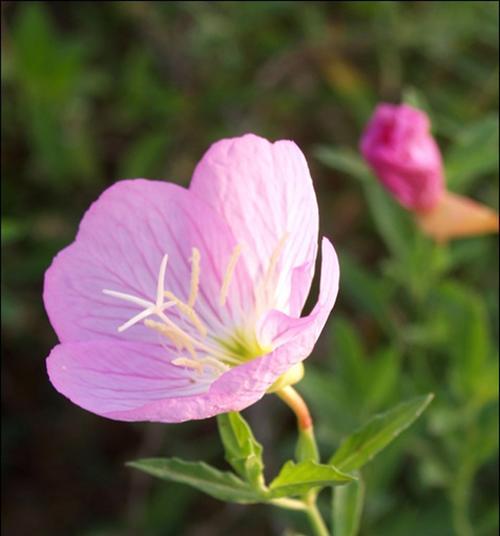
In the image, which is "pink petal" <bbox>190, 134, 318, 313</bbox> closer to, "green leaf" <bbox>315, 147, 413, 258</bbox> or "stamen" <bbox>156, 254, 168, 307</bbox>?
"stamen" <bbox>156, 254, 168, 307</bbox>

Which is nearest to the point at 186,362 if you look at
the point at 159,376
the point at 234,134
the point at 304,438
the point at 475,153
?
the point at 159,376

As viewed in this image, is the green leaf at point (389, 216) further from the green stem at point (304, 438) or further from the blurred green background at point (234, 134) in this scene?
the green stem at point (304, 438)

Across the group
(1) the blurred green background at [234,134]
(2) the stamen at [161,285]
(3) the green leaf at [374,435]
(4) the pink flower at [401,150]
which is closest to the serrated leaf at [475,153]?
(1) the blurred green background at [234,134]

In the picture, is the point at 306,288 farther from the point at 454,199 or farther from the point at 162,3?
the point at 162,3

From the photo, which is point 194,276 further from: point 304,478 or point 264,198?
point 304,478

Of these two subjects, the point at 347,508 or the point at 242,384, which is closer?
the point at 242,384

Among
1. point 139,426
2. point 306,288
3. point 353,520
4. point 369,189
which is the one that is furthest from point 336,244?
point 306,288
